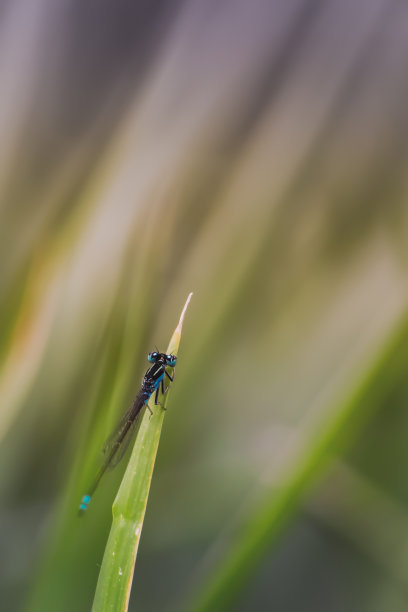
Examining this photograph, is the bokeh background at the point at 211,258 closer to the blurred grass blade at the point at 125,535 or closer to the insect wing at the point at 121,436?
the insect wing at the point at 121,436

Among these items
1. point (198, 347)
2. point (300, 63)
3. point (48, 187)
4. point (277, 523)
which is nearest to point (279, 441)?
point (198, 347)

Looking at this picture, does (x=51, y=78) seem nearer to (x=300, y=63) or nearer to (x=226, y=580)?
(x=300, y=63)

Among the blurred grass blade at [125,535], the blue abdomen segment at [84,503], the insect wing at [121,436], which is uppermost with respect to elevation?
the insect wing at [121,436]

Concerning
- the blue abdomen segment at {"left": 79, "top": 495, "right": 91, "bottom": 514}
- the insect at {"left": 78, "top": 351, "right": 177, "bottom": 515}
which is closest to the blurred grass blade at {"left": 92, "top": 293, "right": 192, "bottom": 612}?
the insect at {"left": 78, "top": 351, "right": 177, "bottom": 515}

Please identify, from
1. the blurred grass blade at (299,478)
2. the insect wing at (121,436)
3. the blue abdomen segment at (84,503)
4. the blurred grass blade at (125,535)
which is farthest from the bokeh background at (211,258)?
the blurred grass blade at (125,535)

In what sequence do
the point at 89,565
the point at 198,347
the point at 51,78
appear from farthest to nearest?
1. the point at 51,78
2. the point at 198,347
3. the point at 89,565

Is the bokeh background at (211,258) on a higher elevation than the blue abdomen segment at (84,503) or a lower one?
higher
